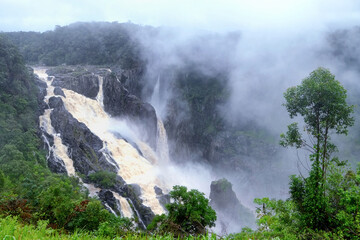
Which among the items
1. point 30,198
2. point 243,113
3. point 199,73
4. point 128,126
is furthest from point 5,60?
point 243,113

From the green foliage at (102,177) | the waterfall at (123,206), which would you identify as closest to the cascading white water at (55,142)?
the green foliage at (102,177)

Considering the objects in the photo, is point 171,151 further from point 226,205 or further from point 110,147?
point 110,147

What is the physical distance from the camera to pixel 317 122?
1071cm

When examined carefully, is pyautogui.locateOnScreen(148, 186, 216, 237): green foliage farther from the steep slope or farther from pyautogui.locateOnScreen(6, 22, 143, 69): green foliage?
pyautogui.locateOnScreen(6, 22, 143, 69): green foliage

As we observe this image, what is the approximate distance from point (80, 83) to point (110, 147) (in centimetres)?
1476

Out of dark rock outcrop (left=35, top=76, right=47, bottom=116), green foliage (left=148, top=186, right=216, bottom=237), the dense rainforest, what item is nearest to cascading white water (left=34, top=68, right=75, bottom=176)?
dark rock outcrop (left=35, top=76, right=47, bottom=116)

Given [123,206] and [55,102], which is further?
[55,102]

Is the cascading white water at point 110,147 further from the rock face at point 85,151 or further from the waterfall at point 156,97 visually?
the waterfall at point 156,97

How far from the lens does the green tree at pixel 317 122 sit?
9484 millimetres

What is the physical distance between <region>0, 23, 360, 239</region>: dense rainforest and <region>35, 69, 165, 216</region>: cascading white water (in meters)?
3.05

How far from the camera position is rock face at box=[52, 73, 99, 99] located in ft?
143

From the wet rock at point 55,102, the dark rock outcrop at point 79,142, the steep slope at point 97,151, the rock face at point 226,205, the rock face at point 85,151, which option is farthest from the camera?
the rock face at point 226,205

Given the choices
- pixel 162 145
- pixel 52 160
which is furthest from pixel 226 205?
pixel 52 160

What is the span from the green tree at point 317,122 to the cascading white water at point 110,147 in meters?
22.5
